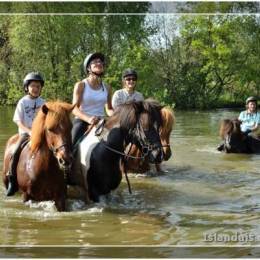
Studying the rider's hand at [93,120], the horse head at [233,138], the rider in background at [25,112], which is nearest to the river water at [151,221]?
the rider in background at [25,112]

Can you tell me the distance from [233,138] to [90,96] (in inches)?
262

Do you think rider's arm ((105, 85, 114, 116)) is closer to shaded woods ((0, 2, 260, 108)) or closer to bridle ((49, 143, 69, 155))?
bridle ((49, 143, 69, 155))

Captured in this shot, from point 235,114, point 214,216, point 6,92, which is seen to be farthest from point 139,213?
point 235,114

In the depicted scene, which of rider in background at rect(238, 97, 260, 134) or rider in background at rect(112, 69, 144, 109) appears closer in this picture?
rider in background at rect(112, 69, 144, 109)

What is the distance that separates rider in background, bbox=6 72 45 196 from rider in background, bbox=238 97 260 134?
7.63 meters

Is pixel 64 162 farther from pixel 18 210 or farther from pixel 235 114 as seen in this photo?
pixel 235 114

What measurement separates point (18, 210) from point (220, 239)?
2.90 m

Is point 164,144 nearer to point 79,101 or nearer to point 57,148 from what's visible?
point 79,101

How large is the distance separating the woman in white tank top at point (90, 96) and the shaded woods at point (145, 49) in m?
2.21

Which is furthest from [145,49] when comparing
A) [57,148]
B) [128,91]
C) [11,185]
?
[57,148]

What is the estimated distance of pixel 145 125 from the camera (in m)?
7.18

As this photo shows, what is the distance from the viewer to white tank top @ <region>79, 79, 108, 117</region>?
7.91 meters

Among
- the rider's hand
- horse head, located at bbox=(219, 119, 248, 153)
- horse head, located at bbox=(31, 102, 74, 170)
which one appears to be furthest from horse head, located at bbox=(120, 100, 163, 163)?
horse head, located at bbox=(219, 119, 248, 153)

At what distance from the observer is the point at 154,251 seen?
561cm
